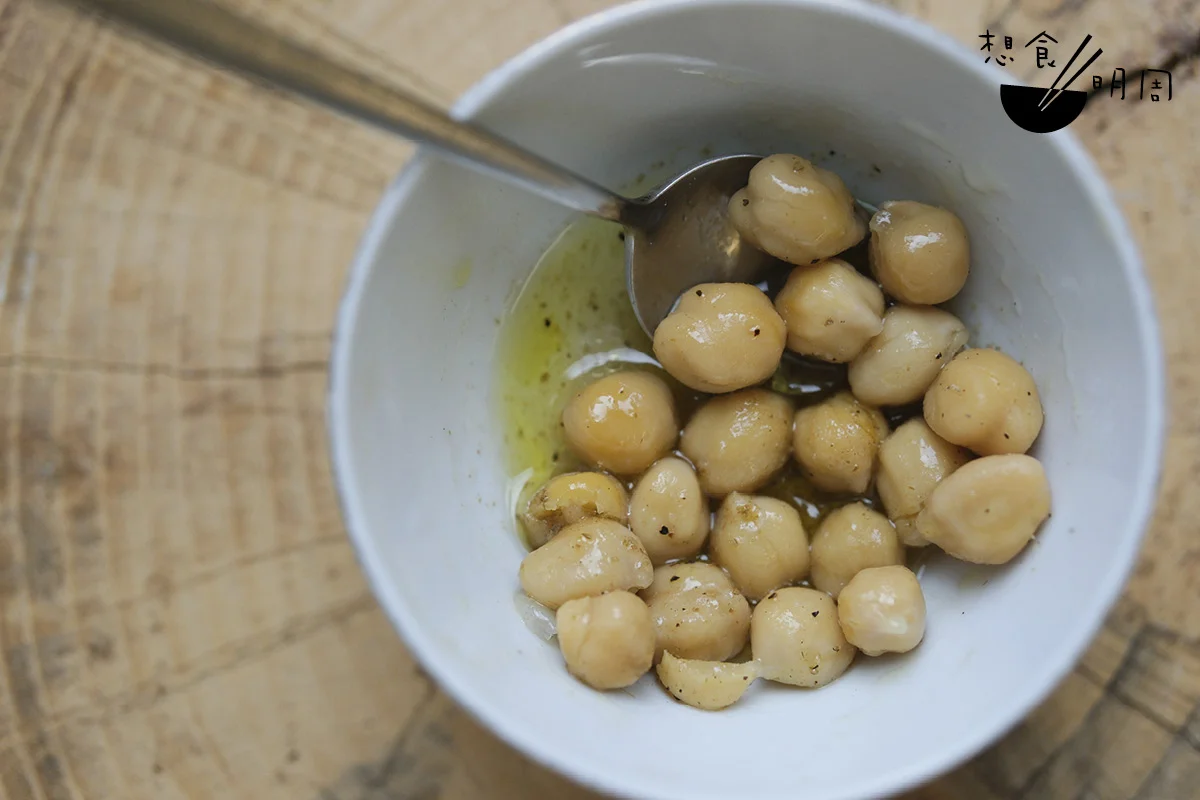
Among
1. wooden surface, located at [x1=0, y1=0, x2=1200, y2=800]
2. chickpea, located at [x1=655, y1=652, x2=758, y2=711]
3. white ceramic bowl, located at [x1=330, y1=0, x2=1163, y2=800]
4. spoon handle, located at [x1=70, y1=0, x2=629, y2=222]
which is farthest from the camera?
wooden surface, located at [x1=0, y1=0, x2=1200, y2=800]

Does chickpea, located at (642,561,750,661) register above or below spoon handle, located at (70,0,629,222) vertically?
below

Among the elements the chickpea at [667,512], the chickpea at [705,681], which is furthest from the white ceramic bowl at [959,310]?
the chickpea at [667,512]

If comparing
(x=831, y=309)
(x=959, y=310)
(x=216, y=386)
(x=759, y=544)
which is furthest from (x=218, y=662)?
(x=959, y=310)

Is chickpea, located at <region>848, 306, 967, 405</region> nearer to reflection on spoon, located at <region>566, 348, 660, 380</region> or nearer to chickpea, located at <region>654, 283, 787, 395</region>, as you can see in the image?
chickpea, located at <region>654, 283, 787, 395</region>

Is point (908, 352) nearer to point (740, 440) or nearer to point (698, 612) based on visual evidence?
point (740, 440)

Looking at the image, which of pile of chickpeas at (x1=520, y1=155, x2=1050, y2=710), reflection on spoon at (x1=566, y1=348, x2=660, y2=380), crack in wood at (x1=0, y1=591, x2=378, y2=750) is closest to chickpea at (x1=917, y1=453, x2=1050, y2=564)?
pile of chickpeas at (x1=520, y1=155, x2=1050, y2=710)

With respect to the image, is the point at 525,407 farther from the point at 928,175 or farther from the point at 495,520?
the point at 928,175

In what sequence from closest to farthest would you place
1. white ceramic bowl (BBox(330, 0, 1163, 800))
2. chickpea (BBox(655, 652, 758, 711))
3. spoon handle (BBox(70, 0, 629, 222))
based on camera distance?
spoon handle (BBox(70, 0, 629, 222)) < white ceramic bowl (BBox(330, 0, 1163, 800)) < chickpea (BBox(655, 652, 758, 711))
